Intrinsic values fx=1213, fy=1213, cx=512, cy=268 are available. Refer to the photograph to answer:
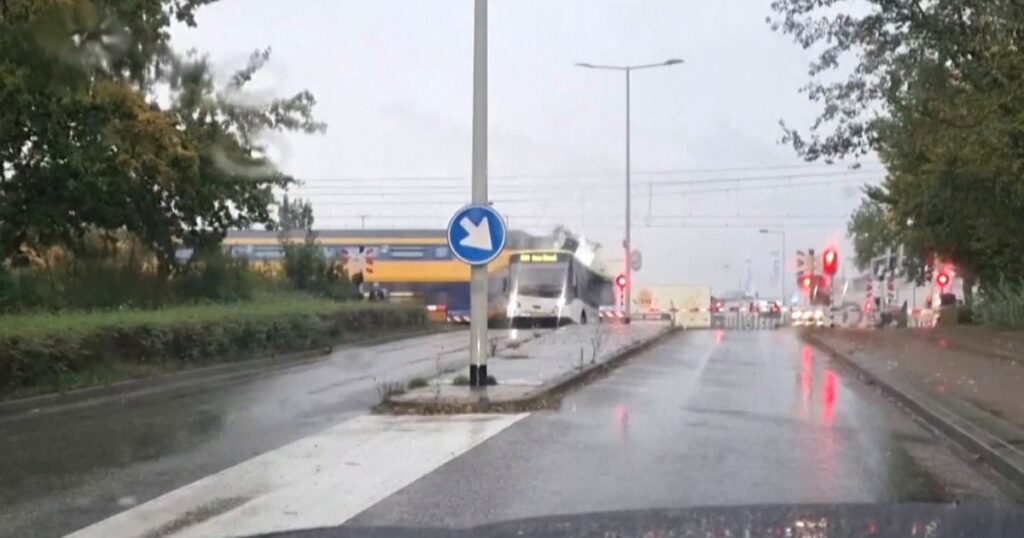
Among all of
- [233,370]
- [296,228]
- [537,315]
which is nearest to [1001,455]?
[233,370]

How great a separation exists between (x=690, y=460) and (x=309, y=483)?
3.44m

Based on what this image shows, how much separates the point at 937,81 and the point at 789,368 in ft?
19.9

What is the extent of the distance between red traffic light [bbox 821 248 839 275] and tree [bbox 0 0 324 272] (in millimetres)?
17354

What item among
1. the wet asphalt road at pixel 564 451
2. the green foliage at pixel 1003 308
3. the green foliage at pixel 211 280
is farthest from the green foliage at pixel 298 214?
the wet asphalt road at pixel 564 451

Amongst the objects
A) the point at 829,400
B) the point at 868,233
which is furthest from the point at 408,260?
the point at 829,400

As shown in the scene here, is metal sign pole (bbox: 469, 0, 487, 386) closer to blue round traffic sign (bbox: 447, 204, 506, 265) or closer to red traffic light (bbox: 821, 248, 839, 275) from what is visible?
blue round traffic sign (bbox: 447, 204, 506, 265)

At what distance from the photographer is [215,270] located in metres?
33.2

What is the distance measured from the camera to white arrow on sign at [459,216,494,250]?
16359 mm

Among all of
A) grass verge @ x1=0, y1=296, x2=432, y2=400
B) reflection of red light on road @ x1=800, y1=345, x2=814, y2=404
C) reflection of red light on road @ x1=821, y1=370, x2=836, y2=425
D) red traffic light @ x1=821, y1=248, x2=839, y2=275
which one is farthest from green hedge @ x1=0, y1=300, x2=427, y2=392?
red traffic light @ x1=821, y1=248, x2=839, y2=275

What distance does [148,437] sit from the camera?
13367 millimetres

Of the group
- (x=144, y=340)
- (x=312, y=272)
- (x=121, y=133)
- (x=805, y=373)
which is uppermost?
(x=121, y=133)

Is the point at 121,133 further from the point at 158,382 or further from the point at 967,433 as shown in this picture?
the point at 967,433

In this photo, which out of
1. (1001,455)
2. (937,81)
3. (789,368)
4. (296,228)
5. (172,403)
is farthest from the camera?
(296,228)

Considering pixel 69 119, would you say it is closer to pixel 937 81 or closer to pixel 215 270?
pixel 215 270
